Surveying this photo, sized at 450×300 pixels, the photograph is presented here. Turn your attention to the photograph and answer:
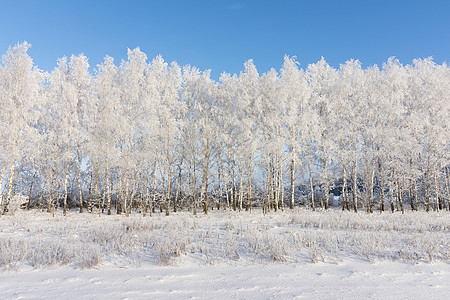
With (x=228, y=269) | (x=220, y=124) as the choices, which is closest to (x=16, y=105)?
(x=220, y=124)

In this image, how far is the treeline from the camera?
56.3 feet

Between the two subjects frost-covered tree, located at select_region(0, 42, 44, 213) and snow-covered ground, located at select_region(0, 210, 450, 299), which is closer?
snow-covered ground, located at select_region(0, 210, 450, 299)

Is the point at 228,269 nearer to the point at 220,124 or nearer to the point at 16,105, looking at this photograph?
the point at 220,124

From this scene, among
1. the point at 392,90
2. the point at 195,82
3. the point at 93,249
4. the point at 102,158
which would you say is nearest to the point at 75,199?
the point at 102,158

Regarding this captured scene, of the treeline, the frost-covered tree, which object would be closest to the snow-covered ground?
the treeline

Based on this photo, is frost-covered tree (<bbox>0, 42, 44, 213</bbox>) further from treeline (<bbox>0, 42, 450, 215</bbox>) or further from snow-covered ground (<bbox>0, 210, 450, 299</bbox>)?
snow-covered ground (<bbox>0, 210, 450, 299</bbox>)

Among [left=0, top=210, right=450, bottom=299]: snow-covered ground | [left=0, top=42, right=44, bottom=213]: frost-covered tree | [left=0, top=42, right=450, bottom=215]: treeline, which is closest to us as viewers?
[left=0, top=210, right=450, bottom=299]: snow-covered ground

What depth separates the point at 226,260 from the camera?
4.75m

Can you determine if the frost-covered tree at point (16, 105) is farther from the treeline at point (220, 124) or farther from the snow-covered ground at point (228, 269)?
the snow-covered ground at point (228, 269)

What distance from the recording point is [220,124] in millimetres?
19625

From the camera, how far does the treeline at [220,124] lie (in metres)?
17.2

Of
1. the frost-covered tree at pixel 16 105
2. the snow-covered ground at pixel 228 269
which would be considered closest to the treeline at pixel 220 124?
A: the frost-covered tree at pixel 16 105

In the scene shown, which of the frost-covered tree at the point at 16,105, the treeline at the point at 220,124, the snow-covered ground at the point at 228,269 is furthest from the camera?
the treeline at the point at 220,124

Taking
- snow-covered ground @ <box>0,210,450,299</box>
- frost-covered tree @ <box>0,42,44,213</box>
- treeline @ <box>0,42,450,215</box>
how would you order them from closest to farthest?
snow-covered ground @ <box>0,210,450,299</box> → frost-covered tree @ <box>0,42,44,213</box> → treeline @ <box>0,42,450,215</box>
